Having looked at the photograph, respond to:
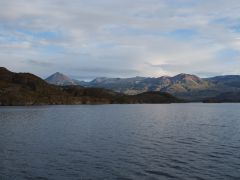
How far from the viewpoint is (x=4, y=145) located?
59.9m

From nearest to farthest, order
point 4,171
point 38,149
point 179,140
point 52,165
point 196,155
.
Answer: point 4,171
point 52,165
point 196,155
point 38,149
point 179,140

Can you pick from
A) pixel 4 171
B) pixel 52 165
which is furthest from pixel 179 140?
pixel 4 171

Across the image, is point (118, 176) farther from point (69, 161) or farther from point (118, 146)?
point (118, 146)

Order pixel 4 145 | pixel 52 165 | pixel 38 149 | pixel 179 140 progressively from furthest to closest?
1. pixel 179 140
2. pixel 4 145
3. pixel 38 149
4. pixel 52 165

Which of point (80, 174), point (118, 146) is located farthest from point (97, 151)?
point (80, 174)

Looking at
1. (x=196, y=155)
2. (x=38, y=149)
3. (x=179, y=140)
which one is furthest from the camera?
(x=179, y=140)

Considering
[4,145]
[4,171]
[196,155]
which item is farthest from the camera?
[4,145]

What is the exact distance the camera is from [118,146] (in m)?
60.3

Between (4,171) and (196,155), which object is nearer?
(4,171)

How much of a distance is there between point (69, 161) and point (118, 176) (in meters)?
10.2

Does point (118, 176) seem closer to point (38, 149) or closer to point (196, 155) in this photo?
point (196, 155)

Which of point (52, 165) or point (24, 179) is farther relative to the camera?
point (52, 165)

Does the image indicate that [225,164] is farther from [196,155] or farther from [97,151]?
[97,151]

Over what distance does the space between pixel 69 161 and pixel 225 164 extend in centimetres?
2037
